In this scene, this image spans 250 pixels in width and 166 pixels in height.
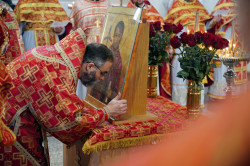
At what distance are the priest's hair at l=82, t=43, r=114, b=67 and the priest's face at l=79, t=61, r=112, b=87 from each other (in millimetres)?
23

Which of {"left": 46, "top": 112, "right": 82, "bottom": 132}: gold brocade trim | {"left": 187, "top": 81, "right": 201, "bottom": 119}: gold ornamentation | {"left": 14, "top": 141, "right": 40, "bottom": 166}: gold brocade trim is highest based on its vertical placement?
{"left": 187, "top": 81, "right": 201, "bottom": 119}: gold ornamentation

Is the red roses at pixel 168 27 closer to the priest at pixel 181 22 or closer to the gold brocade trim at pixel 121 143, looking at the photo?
the gold brocade trim at pixel 121 143

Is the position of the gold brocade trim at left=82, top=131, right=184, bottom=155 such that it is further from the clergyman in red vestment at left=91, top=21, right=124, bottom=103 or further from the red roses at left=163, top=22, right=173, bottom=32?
the red roses at left=163, top=22, right=173, bottom=32

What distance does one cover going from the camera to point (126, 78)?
1851mm

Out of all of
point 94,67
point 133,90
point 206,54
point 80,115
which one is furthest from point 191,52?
point 80,115

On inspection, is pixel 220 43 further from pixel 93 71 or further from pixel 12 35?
pixel 12 35

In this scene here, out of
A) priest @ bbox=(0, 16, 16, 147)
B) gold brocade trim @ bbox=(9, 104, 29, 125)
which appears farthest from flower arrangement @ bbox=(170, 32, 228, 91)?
priest @ bbox=(0, 16, 16, 147)

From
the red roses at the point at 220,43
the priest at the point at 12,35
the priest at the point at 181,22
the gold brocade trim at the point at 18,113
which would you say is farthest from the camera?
the priest at the point at 181,22

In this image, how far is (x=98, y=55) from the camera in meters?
1.97

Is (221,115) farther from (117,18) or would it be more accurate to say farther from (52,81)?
(117,18)

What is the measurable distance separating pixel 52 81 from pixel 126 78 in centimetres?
43

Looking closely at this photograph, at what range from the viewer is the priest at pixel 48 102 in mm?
1788

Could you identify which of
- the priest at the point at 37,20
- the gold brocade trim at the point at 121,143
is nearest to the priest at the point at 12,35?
the priest at the point at 37,20

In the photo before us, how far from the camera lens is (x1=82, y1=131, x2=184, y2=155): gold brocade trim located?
1.73 metres
